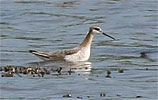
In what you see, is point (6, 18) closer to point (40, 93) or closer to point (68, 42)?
point (68, 42)

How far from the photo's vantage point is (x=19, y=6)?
29.2 metres

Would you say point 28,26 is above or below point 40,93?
above

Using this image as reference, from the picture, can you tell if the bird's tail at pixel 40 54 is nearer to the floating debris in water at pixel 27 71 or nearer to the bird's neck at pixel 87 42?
the bird's neck at pixel 87 42

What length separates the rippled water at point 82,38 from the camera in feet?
48.5

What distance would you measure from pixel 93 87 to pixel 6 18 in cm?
1218

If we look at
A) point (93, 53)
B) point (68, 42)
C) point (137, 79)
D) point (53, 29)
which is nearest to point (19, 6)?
point (53, 29)

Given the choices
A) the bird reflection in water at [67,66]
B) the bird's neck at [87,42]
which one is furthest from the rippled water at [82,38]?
the bird's neck at [87,42]

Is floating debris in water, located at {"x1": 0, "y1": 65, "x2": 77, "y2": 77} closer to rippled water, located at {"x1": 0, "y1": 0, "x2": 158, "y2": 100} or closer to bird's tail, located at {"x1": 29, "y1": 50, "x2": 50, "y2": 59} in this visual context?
rippled water, located at {"x1": 0, "y1": 0, "x2": 158, "y2": 100}

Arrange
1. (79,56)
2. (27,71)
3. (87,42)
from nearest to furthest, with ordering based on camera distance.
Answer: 1. (27,71)
2. (79,56)
3. (87,42)

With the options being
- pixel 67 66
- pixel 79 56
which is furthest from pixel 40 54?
pixel 79 56

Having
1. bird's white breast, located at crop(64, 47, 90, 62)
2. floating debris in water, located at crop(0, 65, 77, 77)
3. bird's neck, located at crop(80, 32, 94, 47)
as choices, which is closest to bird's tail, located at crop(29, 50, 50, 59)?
bird's white breast, located at crop(64, 47, 90, 62)

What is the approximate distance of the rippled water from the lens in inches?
583

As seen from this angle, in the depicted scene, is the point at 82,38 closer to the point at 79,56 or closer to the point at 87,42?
the point at 87,42

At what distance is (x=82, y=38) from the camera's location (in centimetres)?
2297
